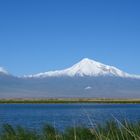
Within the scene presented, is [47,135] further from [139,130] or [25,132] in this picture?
[139,130]

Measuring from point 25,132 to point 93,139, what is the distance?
269cm

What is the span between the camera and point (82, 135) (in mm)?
20062

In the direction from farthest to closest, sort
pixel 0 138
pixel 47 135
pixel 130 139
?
1. pixel 47 135
2. pixel 0 138
3. pixel 130 139

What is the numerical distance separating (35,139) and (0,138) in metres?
1.37

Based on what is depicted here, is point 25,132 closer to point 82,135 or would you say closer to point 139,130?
point 82,135

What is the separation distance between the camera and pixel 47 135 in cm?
2044

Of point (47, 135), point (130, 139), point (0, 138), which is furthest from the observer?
point (47, 135)

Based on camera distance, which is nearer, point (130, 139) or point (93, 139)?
point (130, 139)

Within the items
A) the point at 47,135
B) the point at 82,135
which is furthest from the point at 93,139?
the point at 47,135

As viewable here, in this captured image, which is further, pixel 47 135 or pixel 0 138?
pixel 47 135

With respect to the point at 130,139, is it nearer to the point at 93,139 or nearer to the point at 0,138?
the point at 93,139

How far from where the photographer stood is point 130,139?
1688 cm

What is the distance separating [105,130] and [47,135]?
236 cm

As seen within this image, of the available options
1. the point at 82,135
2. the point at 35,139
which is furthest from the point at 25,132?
the point at 82,135
